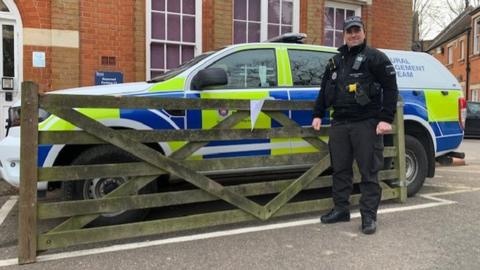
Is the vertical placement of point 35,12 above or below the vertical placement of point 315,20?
below

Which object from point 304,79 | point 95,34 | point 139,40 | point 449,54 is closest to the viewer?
point 304,79

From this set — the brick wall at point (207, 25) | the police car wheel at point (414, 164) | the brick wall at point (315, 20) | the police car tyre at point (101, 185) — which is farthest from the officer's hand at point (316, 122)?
the brick wall at point (315, 20)

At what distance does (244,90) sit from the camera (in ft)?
17.7

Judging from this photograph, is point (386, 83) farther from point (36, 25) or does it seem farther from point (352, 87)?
point (36, 25)

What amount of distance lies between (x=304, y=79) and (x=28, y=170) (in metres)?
3.24

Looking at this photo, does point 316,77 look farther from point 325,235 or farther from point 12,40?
point 12,40

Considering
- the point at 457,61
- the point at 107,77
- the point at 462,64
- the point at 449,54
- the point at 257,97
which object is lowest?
the point at 257,97

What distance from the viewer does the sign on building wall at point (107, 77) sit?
878 cm

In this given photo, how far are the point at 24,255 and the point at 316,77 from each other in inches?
145

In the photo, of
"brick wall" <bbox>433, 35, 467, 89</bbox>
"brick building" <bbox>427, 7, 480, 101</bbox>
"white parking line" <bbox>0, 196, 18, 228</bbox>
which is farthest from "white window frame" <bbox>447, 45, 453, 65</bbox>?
"white parking line" <bbox>0, 196, 18, 228</bbox>

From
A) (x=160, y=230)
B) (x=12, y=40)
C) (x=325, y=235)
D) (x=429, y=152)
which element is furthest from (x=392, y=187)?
(x=12, y=40)

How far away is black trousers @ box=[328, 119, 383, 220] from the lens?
4.83 m

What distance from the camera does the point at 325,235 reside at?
4746mm

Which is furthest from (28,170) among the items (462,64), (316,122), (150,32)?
(462,64)
